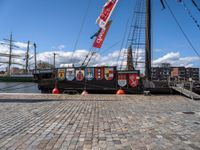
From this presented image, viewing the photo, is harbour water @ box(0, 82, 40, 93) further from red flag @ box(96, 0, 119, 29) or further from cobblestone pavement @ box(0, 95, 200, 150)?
cobblestone pavement @ box(0, 95, 200, 150)

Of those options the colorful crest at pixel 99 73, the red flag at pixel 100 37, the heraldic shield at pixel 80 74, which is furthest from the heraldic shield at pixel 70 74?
the red flag at pixel 100 37

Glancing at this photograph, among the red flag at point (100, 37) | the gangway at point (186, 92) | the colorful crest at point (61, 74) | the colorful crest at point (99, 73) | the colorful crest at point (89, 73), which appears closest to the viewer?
the gangway at point (186, 92)

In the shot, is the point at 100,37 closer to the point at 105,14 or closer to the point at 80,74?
the point at 105,14

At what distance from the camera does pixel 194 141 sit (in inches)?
190

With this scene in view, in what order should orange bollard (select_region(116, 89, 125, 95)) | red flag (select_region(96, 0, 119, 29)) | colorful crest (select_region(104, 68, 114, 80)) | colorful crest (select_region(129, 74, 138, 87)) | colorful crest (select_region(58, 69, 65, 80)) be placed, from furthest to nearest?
colorful crest (select_region(58, 69, 65, 80)) < red flag (select_region(96, 0, 119, 29)) < colorful crest (select_region(104, 68, 114, 80)) < colorful crest (select_region(129, 74, 138, 87)) < orange bollard (select_region(116, 89, 125, 95))

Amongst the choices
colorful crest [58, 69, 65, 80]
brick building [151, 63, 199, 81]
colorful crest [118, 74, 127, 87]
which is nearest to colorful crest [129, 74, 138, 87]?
colorful crest [118, 74, 127, 87]

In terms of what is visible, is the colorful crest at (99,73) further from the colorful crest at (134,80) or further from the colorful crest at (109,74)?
the colorful crest at (134,80)

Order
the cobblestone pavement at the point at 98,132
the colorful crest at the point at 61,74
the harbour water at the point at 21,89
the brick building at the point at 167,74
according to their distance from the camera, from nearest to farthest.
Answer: the cobblestone pavement at the point at 98,132 < the colorful crest at the point at 61,74 < the brick building at the point at 167,74 < the harbour water at the point at 21,89

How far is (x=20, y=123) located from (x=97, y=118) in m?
Result: 2.28

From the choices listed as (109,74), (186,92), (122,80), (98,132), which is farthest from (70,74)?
(98,132)

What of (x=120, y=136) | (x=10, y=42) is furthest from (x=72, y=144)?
(x=10, y=42)

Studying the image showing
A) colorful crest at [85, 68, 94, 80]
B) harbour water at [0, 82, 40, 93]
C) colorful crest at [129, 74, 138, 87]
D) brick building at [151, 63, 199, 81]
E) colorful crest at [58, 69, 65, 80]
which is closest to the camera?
colorful crest at [129, 74, 138, 87]

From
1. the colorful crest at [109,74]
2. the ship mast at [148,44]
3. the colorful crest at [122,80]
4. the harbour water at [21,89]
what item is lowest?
the harbour water at [21,89]

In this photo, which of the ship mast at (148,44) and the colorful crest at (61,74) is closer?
the ship mast at (148,44)
